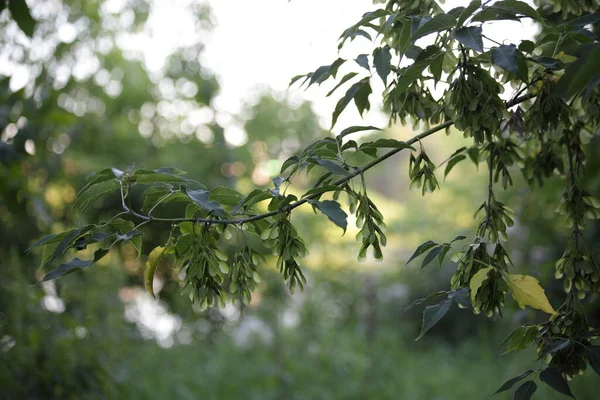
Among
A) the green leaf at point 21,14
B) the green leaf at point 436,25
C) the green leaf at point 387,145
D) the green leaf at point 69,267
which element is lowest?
the green leaf at point 69,267

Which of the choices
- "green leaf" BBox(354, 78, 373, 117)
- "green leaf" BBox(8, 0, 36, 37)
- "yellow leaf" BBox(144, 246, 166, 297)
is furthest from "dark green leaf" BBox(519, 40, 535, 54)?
"green leaf" BBox(8, 0, 36, 37)

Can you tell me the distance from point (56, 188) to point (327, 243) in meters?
2.69

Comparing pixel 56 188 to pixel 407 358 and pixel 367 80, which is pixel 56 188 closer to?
pixel 407 358

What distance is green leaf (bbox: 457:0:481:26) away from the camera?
2.59 feet

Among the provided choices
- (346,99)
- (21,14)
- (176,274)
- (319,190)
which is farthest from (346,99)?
(176,274)

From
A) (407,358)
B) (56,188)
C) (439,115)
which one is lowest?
(407,358)

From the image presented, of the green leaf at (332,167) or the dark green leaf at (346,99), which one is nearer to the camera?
the green leaf at (332,167)

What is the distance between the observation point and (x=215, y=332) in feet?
17.7

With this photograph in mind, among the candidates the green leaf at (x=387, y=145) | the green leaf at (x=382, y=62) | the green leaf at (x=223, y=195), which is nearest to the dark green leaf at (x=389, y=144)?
the green leaf at (x=387, y=145)

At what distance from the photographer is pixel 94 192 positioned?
936 mm

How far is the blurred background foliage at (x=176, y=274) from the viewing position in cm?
220

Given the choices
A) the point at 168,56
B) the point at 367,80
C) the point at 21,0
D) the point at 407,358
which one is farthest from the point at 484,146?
the point at 168,56

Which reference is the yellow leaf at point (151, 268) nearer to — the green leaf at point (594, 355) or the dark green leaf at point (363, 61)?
the dark green leaf at point (363, 61)

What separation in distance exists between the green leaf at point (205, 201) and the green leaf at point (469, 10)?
0.41 m
